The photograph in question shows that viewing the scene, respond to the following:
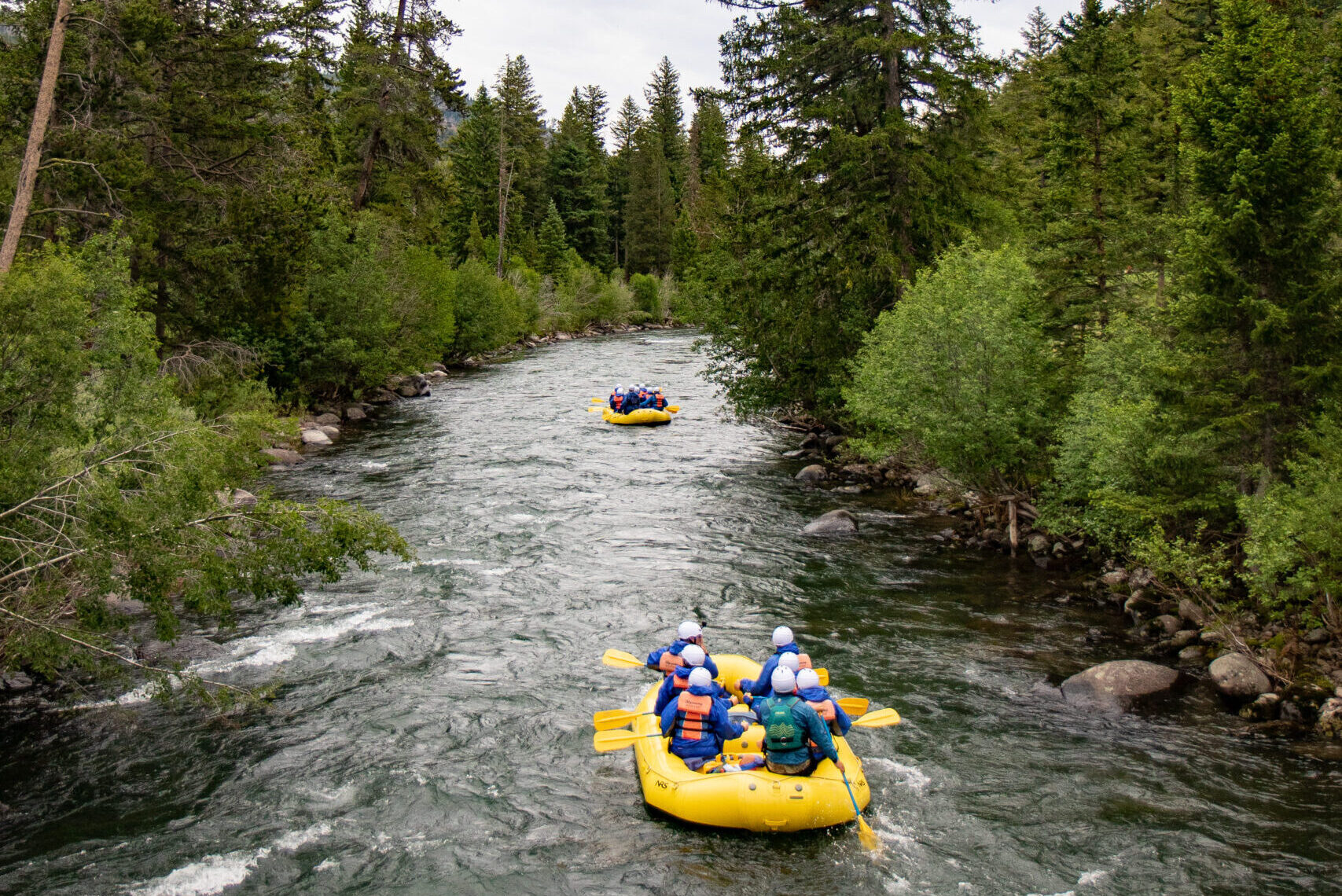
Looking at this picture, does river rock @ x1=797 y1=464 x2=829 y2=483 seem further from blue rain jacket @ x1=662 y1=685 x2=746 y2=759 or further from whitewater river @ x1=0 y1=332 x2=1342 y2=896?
blue rain jacket @ x1=662 y1=685 x2=746 y2=759

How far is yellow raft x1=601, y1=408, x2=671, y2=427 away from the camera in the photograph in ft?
94.2

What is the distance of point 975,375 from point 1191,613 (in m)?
5.15

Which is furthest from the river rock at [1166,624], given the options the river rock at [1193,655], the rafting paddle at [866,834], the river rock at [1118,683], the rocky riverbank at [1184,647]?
the rafting paddle at [866,834]

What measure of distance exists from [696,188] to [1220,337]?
226ft

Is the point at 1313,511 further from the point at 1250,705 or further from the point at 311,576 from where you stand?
the point at 311,576

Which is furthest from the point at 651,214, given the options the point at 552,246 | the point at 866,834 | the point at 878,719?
the point at 866,834

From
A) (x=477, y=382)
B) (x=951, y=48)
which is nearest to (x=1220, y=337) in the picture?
(x=951, y=48)

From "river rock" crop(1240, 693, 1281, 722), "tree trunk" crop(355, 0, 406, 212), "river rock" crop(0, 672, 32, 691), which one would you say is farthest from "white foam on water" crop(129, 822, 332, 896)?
"tree trunk" crop(355, 0, 406, 212)

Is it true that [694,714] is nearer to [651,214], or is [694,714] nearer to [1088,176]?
[1088,176]

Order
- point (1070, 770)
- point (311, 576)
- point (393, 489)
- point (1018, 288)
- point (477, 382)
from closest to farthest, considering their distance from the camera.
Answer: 1. point (1070, 770)
2. point (311, 576)
3. point (1018, 288)
4. point (393, 489)
5. point (477, 382)

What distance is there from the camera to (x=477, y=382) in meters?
38.2

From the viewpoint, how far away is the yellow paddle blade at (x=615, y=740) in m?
8.95

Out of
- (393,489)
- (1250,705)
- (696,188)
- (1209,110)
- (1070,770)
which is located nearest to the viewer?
(1070,770)

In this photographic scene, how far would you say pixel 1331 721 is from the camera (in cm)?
947
